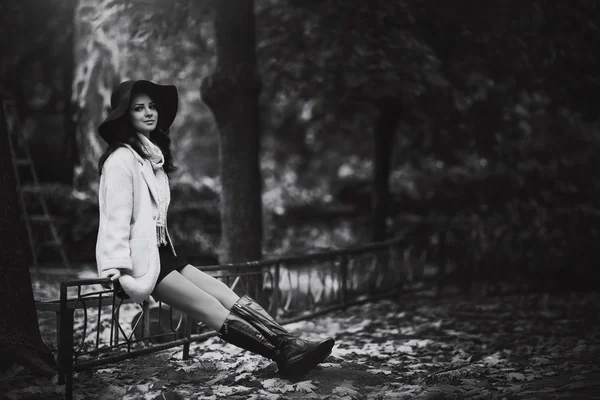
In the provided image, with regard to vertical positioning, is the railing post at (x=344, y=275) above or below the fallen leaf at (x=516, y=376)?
above

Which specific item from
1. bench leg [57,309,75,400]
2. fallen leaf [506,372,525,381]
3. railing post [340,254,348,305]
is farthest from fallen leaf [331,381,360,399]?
railing post [340,254,348,305]

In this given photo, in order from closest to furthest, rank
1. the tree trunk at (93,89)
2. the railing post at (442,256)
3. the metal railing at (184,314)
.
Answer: the metal railing at (184,314), the railing post at (442,256), the tree trunk at (93,89)

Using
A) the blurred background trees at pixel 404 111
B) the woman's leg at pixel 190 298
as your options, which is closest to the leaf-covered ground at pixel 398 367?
the woman's leg at pixel 190 298

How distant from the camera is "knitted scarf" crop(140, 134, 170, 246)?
507 centimetres

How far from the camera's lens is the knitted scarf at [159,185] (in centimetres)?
507

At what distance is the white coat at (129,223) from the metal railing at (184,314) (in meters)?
0.24

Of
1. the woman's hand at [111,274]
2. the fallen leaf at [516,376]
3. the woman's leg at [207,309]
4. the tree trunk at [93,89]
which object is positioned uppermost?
the tree trunk at [93,89]

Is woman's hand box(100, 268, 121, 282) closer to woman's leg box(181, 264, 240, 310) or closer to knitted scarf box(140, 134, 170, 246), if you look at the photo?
knitted scarf box(140, 134, 170, 246)

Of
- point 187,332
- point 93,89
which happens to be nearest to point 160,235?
point 187,332

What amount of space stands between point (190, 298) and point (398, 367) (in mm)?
2071

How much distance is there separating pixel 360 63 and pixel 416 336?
373cm

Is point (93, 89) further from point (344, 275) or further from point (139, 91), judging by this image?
point (139, 91)

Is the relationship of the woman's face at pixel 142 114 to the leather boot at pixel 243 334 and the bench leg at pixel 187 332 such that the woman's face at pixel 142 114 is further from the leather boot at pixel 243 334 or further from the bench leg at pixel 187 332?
the bench leg at pixel 187 332

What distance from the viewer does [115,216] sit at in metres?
4.68
